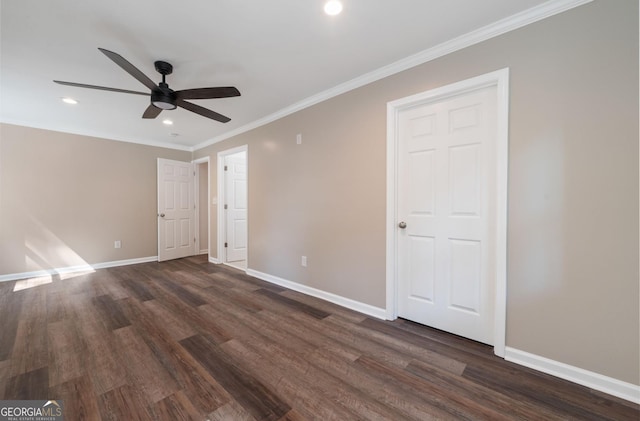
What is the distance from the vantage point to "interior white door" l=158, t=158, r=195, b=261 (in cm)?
501

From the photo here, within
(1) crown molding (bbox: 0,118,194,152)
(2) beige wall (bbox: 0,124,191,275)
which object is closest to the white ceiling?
(1) crown molding (bbox: 0,118,194,152)

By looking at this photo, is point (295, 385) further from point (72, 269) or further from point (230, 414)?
point (72, 269)

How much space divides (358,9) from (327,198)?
68.4 inches

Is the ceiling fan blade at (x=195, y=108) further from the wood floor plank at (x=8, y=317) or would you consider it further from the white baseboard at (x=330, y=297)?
the wood floor plank at (x=8, y=317)

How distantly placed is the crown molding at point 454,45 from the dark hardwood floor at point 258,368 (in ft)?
7.75

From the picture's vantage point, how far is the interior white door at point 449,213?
6.33 ft

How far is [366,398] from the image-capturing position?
1.45m

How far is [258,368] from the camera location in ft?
5.65

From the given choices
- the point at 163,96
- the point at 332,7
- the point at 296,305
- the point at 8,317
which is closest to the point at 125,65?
the point at 163,96

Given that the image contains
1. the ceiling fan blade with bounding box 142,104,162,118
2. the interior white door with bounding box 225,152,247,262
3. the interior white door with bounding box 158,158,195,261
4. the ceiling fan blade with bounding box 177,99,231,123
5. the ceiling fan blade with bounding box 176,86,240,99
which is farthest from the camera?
the interior white door with bounding box 158,158,195,261

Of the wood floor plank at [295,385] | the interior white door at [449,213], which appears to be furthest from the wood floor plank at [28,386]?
the interior white door at [449,213]

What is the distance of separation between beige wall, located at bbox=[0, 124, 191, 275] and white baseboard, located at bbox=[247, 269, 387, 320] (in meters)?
2.90

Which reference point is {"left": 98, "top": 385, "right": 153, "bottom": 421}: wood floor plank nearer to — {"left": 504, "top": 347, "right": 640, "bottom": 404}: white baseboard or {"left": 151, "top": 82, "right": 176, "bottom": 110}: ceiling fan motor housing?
{"left": 151, "top": 82, "right": 176, "bottom": 110}: ceiling fan motor housing

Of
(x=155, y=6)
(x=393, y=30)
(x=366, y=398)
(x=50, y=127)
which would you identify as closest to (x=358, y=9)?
(x=393, y=30)
